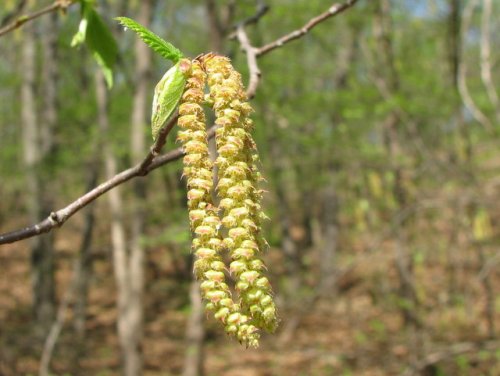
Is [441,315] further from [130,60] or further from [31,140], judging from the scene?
[130,60]

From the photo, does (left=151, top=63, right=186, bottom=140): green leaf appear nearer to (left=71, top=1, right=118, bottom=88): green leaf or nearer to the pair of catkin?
the pair of catkin

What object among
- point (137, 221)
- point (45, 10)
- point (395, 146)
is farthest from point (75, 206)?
point (395, 146)

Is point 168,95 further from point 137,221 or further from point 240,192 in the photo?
point 137,221

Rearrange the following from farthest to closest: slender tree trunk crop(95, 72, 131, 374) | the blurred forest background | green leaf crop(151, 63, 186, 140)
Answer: slender tree trunk crop(95, 72, 131, 374) → the blurred forest background → green leaf crop(151, 63, 186, 140)

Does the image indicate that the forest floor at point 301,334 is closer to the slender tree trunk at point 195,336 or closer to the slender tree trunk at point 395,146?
the slender tree trunk at point 195,336

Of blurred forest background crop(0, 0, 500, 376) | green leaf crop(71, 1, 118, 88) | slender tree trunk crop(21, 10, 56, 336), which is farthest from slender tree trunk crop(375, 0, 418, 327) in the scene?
green leaf crop(71, 1, 118, 88)

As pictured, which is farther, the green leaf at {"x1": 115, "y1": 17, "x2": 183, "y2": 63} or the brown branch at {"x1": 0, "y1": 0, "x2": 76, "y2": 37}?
the brown branch at {"x1": 0, "y1": 0, "x2": 76, "y2": 37}
